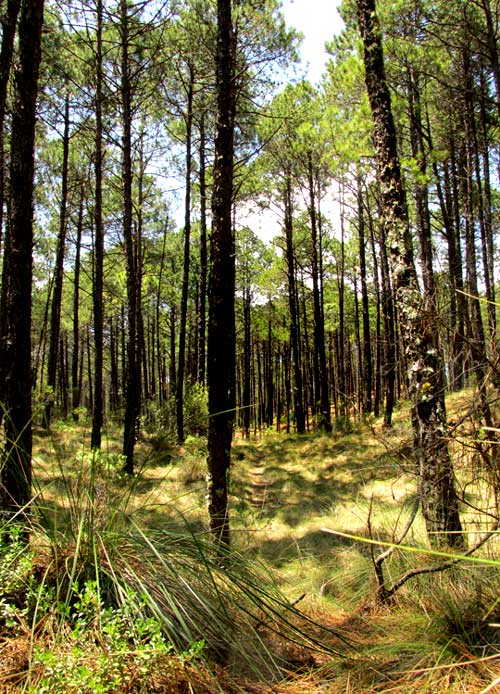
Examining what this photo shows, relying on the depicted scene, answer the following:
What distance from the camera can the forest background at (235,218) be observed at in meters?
2.65

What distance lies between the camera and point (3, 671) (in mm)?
1650

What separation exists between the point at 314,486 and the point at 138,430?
6.14m

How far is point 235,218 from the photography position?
1505 cm

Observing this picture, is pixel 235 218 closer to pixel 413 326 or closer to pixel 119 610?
pixel 413 326

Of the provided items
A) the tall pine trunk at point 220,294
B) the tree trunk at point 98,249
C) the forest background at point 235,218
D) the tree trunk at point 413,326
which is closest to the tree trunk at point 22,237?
the forest background at point 235,218

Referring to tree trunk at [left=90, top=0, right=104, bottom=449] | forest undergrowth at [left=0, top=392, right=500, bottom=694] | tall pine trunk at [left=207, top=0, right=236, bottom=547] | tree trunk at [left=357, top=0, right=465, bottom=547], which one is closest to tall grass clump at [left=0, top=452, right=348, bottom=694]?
forest undergrowth at [left=0, top=392, right=500, bottom=694]

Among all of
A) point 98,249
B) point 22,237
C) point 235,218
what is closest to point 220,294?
point 22,237

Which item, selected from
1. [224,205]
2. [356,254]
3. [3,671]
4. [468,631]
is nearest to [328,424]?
[356,254]

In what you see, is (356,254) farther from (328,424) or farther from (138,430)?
(138,430)

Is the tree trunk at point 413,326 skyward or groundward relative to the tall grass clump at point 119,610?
skyward

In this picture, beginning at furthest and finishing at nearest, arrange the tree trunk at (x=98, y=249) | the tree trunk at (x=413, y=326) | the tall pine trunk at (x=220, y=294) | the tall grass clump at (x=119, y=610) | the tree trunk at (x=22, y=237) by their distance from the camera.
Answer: the tree trunk at (x=98, y=249), the tall pine trunk at (x=220, y=294), the tree trunk at (x=22, y=237), the tree trunk at (x=413, y=326), the tall grass clump at (x=119, y=610)

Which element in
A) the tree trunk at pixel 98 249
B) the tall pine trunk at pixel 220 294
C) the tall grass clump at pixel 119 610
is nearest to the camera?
the tall grass clump at pixel 119 610

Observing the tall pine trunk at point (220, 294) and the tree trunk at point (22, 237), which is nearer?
the tree trunk at point (22, 237)

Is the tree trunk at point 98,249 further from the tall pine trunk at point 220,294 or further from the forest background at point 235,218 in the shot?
the tall pine trunk at point 220,294
